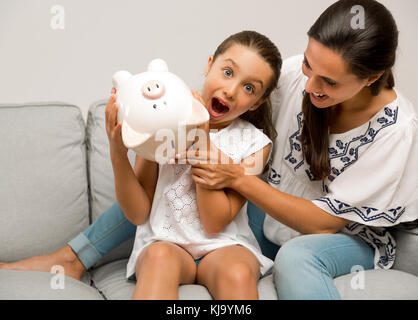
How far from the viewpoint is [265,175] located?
4.86ft

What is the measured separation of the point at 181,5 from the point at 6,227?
3.03ft

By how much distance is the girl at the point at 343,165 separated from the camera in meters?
1.00

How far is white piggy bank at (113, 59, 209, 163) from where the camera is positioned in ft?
2.85

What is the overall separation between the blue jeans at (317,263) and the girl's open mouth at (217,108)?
0.37m

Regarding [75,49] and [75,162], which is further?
[75,49]

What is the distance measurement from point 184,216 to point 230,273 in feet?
0.67

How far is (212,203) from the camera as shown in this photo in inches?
42.5

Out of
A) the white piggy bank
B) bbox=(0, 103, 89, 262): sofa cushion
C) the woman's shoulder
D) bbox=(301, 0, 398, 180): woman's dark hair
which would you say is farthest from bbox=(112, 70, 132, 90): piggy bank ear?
the woman's shoulder

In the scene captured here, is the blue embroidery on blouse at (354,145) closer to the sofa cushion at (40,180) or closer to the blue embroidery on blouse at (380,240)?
the blue embroidery on blouse at (380,240)

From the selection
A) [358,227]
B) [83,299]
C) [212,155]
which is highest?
[212,155]

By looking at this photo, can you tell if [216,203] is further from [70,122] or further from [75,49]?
[75,49]

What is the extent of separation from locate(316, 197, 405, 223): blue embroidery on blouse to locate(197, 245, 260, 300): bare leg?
0.79 feet

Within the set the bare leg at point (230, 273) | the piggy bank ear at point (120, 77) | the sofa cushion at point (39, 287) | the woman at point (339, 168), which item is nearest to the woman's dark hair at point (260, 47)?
the woman at point (339, 168)

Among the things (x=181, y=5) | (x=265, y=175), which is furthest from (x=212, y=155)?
(x=181, y=5)
